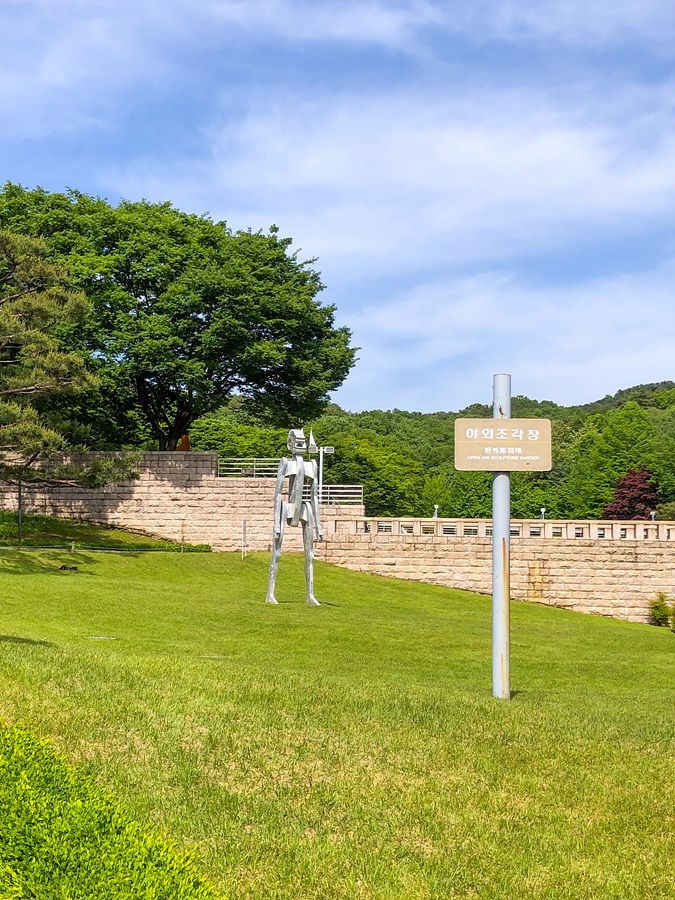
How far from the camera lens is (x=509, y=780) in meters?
6.08

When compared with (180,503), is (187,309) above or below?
above

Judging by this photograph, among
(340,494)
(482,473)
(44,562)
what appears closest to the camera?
(44,562)

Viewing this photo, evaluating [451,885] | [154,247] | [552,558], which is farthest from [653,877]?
[154,247]

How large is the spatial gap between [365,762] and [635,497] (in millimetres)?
55199

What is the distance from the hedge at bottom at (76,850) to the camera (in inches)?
150

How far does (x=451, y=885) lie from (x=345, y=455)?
64.2 meters

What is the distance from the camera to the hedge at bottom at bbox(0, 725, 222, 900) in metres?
3.82

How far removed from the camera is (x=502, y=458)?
→ 977 cm

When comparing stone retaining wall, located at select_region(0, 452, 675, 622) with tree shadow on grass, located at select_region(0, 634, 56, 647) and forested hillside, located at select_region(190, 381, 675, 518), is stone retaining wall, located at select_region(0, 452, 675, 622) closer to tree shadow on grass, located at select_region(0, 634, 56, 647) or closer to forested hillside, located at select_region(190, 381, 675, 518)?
forested hillside, located at select_region(190, 381, 675, 518)

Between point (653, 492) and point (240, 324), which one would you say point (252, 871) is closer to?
point (240, 324)

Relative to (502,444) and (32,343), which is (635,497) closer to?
(32,343)

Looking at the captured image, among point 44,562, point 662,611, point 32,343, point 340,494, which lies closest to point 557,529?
point 662,611

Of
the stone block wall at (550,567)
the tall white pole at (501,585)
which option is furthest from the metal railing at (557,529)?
the tall white pole at (501,585)

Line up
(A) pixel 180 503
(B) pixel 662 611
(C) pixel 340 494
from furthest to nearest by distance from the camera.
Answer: (C) pixel 340 494 → (A) pixel 180 503 → (B) pixel 662 611
